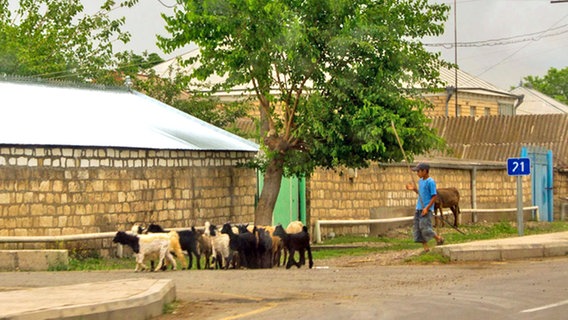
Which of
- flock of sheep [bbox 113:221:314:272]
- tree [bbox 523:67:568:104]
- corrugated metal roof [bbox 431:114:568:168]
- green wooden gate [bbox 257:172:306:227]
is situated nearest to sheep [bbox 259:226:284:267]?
flock of sheep [bbox 113:221:314:272]

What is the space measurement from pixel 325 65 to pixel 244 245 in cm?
784

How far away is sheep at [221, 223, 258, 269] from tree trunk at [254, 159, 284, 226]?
7489mm

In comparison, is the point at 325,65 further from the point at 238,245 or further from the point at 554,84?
the point at 554,84

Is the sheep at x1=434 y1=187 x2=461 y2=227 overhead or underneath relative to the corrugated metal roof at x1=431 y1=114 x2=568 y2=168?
underneath

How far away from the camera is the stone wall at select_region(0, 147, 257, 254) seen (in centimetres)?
2208

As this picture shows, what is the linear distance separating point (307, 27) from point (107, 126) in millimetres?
4956

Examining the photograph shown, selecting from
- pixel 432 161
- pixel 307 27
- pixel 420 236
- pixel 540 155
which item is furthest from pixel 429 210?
pixel 540 155

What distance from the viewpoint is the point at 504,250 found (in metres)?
19.9

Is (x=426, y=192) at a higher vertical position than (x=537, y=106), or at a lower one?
lower

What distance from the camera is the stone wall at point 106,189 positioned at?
72.4 feet

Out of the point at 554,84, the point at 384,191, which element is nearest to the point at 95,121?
the point at 384,191

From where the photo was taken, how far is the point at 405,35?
86.8 feet

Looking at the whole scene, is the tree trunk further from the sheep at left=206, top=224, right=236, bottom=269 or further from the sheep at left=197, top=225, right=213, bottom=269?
the sheep at left=206, top=224, right=236, bottom=269

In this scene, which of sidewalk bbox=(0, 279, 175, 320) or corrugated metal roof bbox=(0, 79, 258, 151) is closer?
sidewalk bbox=(0, 279, 175, 320)
